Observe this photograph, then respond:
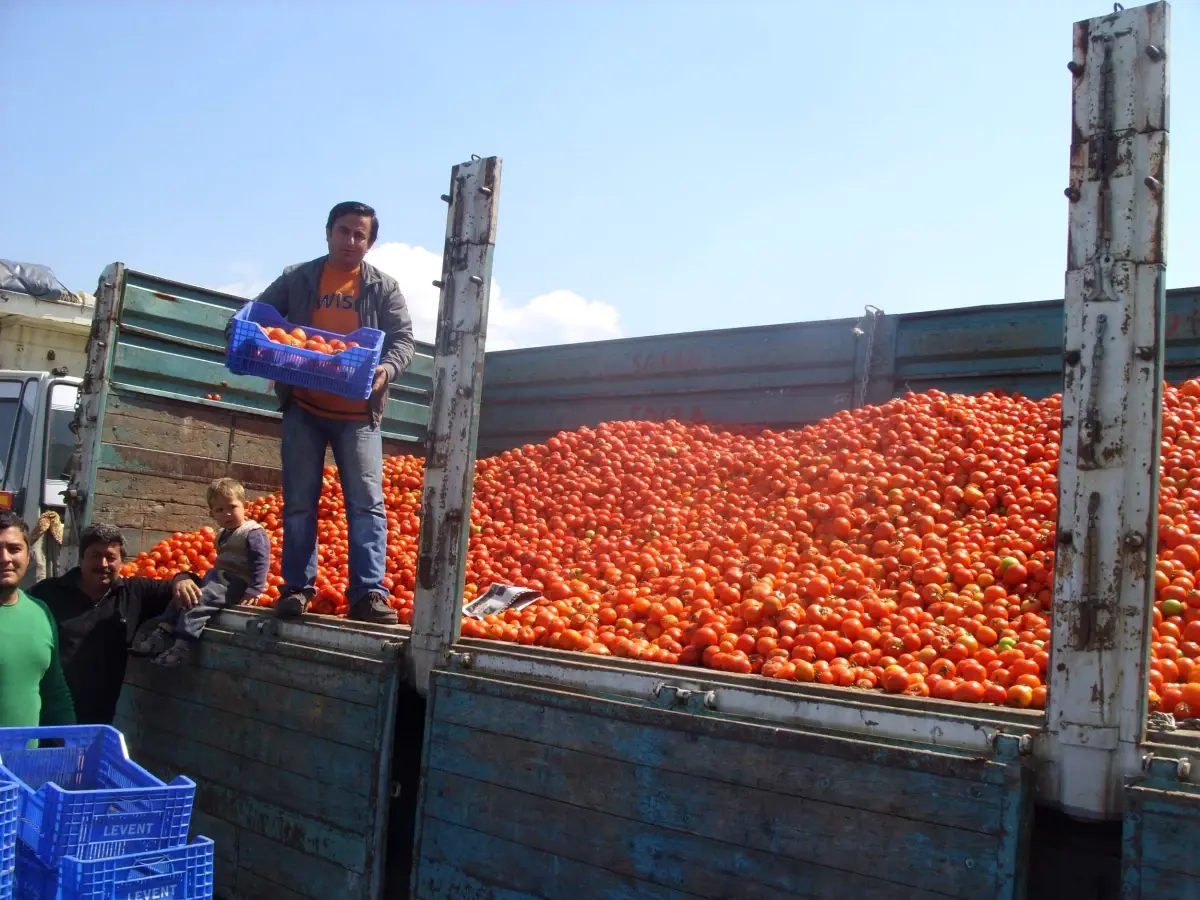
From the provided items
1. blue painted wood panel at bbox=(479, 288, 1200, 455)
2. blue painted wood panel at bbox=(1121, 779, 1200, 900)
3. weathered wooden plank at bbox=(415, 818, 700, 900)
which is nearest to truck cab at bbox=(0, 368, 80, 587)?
blue painted wood panel at bbox=(479, 288, 1200, 455)

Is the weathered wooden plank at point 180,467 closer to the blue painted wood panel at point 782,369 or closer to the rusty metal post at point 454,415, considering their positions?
the blue painted wood panel at point 782,369

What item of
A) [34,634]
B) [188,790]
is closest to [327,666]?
[34,634]

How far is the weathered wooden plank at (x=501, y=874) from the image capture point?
10.6ft

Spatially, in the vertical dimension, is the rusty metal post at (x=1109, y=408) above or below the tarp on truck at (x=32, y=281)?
below

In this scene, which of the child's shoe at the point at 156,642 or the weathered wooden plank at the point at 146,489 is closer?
the child's shoe at the point at 156,642

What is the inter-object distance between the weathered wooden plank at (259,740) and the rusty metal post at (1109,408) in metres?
2.58

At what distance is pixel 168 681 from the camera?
5230 millimetres

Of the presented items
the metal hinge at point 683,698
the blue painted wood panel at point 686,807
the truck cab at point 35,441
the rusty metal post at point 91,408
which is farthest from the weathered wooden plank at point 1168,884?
the truck cab at point 35,441

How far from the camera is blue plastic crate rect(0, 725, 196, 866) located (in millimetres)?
2699

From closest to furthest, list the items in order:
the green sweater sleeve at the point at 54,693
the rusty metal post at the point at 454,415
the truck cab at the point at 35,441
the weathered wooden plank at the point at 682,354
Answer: the rusty metal post at the point at 454,415, the green sweater sleeve at the point at 54,693, the weathered wooden plank at the point at 682,354, the truck cab at the point at 35,441

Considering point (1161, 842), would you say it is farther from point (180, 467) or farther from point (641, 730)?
point (180, 467)

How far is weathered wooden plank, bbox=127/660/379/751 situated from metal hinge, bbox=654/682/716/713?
1.33 meters

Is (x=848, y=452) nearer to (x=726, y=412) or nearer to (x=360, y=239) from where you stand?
(x=726, y=412)

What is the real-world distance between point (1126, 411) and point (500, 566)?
381 cm
